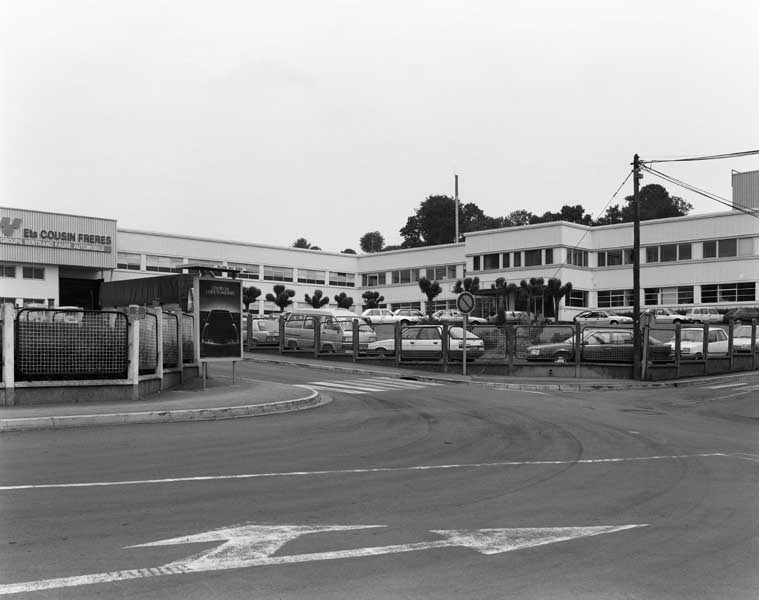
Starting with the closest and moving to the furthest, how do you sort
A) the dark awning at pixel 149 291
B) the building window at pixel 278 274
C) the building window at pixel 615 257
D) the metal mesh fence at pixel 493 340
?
the metal mesh fence at pixel 493 340, the dark awning at pixel 149 291, the building window at pixel 615 257, the building window at pixel 278 274

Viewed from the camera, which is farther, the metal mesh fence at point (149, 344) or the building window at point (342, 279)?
the building window at point (342, 279)

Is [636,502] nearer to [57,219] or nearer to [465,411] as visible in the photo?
[465,411]

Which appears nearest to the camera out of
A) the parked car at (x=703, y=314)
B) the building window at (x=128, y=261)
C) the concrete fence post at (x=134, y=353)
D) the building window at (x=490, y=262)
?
the concrete fence post at (x=134, y=353)

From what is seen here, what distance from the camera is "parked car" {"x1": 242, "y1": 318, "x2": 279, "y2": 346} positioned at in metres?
35.2

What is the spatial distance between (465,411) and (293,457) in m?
7.03

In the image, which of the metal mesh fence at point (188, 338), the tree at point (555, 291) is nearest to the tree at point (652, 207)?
the tree at point (555, 291)

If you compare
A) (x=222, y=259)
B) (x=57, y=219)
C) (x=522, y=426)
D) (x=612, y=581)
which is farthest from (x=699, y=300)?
(x=612, y=581)

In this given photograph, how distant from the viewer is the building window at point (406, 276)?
86688 mm

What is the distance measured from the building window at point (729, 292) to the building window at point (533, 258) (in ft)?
47.8

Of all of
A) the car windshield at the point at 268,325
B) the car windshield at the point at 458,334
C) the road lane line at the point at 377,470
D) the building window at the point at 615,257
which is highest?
the building window at the point at 615,257

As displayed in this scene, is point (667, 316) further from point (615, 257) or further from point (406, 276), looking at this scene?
point (406, 276)

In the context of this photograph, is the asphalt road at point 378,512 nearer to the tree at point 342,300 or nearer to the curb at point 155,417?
the curb at point 155,417

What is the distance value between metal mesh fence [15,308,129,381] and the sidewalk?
753 millimetres

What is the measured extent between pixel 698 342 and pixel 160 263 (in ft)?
179
